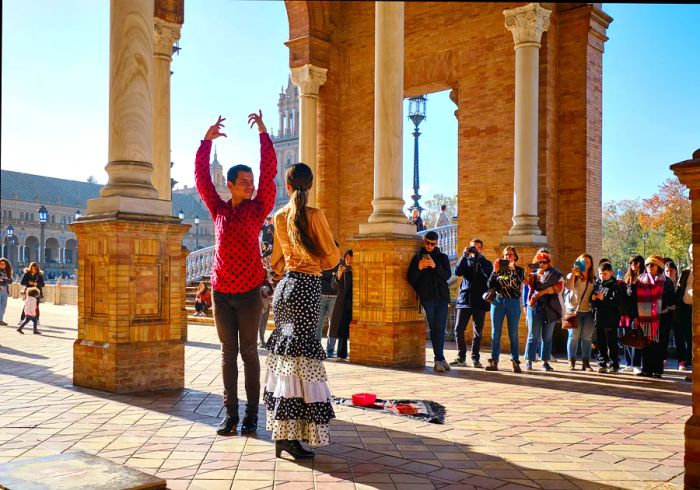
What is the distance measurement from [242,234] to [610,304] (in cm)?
645

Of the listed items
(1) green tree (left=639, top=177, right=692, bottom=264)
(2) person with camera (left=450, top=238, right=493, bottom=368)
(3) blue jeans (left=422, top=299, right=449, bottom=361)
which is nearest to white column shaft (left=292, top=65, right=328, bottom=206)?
(2) person with camera (left=450, top=238, right=493, bottom=368)

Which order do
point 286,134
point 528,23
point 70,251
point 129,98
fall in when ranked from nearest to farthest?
1. point 129,98
2. point 528,23
3. point 70,251
4. point 286,134

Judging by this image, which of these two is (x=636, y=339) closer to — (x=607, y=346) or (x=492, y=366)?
(x=607, y=346)

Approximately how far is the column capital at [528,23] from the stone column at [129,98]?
316 inches

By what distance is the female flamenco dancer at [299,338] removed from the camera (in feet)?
15.1

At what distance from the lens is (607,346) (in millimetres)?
9992

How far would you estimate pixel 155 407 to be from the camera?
255 inches

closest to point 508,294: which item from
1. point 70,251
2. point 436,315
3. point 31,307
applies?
point 436,315

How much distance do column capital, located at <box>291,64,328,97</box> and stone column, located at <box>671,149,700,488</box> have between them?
1367cm

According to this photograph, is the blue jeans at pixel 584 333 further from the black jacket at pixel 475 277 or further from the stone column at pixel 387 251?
the stone column at pixel 387 251

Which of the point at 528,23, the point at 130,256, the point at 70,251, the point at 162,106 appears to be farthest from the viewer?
the point at 70,251

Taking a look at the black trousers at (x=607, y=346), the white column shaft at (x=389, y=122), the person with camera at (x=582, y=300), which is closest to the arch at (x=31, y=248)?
the white column shaft at (x=389, y=122)

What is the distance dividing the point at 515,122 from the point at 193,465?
427 inches

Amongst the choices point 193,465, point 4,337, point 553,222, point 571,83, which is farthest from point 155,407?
point 571,83
